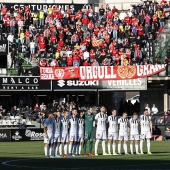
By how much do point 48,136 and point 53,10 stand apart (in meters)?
27.2

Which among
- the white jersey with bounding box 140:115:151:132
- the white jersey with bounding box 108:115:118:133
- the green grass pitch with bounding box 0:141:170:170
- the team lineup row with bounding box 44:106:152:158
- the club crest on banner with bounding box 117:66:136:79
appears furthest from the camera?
the club crest on banner with bounding box 117:66:136:79

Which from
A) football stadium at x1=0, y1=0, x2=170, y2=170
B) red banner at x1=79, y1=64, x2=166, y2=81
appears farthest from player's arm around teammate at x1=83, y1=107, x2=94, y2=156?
red banner at x1=79, y1=64, x2=166, y2=81

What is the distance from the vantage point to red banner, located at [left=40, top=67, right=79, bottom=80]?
49625 mm

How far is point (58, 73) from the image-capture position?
49.8m

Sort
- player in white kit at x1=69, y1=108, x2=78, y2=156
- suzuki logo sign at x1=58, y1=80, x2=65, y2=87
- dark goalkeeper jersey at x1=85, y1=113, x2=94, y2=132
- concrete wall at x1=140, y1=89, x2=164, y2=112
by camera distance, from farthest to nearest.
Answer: concrete wall at x1=140, y1=89, x2=164, y2=112 < suzuki logo sign at x1=58, y1=80, x2=65, y2=87 < dark goalkeeper jersey at x1=85, y1=113, x2=94, y2=132 < player in white kit at x1=69, y1=108, x2=78, y2=156

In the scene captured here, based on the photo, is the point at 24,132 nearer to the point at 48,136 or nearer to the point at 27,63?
the point at 27,63

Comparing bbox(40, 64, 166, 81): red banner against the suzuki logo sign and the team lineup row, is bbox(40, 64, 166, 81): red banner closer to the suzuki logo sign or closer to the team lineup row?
the suzuki logo sign

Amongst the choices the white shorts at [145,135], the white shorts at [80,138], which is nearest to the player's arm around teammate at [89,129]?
the white shorts at [80,138]

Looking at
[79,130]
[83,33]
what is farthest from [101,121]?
[83,33]

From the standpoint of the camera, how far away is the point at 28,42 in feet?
178

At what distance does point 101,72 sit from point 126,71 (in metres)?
1.58

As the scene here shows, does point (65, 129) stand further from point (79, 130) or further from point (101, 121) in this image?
point (101, 121)

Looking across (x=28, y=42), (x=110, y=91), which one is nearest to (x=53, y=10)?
(x=28, y=42)

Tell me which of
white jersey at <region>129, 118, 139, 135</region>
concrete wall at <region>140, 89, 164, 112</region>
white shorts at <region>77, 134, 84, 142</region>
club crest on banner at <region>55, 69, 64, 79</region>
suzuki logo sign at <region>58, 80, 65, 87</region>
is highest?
club crest on banner at <region>55, 69, 64, 79</region>
